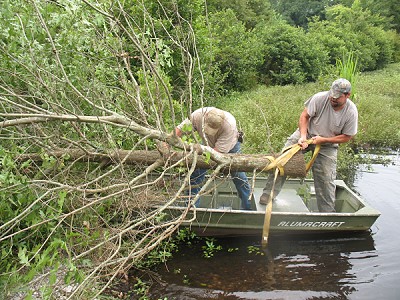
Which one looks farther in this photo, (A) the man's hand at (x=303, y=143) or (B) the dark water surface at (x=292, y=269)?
(A) the man's hand at (x=303, y=143)

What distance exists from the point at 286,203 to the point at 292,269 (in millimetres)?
1215

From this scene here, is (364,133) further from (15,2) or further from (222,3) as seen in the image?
(222,3)

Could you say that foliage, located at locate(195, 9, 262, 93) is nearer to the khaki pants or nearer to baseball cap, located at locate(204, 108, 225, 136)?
the khaki pants

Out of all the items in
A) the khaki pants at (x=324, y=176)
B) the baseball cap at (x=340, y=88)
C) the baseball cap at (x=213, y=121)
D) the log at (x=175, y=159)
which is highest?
the baseball cap at (x=340, y=88)

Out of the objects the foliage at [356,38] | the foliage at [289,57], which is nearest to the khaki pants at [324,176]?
the foliage at [289,57]

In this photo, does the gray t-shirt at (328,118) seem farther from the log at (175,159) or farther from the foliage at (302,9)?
the foliage at (302,9)

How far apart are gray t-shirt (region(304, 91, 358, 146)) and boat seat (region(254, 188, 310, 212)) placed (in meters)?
1.14

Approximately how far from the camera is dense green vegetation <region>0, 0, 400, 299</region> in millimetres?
3924

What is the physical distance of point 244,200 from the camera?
6.11 m

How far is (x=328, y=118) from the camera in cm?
581

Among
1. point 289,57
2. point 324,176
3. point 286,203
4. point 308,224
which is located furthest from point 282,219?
point 289,57

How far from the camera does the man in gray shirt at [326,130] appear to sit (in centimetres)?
566

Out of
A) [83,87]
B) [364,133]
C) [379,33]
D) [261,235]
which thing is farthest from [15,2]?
[379,33]

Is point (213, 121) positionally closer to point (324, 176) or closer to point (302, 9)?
point (324, 176)
